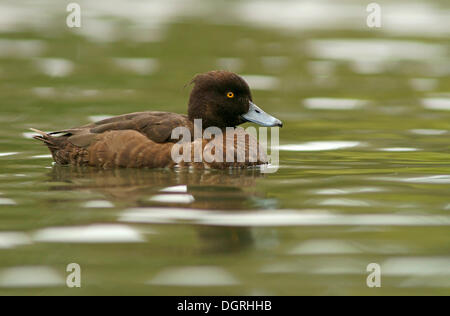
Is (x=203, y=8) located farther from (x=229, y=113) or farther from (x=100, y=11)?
(x=229, y=113)

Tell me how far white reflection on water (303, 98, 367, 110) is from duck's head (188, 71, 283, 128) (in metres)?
3.74

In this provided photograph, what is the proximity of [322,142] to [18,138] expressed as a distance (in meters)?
3.58

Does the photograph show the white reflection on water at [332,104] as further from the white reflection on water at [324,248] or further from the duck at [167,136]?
the white reflection on water at [324,248]

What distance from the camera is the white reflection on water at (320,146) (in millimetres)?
10973

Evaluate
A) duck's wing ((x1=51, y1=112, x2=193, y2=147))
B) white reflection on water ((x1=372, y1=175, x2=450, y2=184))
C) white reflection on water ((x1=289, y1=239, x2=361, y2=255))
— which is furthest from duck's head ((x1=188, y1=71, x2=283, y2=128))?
white reflection on water ((x1=289, y1=239, x2=361, y2=255))

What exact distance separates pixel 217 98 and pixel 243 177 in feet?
3.65

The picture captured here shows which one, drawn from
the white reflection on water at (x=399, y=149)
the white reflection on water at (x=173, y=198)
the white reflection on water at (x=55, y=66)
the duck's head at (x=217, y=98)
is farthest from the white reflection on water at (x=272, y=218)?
the white reflection on water at (x=55, y=66)

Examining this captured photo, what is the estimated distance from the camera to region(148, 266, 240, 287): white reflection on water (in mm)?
5832

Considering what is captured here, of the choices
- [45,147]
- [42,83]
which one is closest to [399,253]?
[45,147]

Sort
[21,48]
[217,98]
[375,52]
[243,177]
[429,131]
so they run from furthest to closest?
[375,52]
[21,48]
[429,131]
[217,98]
[243,177]

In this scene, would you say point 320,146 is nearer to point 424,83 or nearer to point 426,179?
point 426,179

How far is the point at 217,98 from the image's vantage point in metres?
10.1

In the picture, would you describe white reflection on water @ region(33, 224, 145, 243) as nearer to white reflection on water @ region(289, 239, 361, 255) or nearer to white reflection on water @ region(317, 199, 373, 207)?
white reflection on water @ region(289, 239, 361, 255)

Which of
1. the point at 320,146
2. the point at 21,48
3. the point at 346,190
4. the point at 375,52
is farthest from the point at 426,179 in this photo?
the point at 21,48
